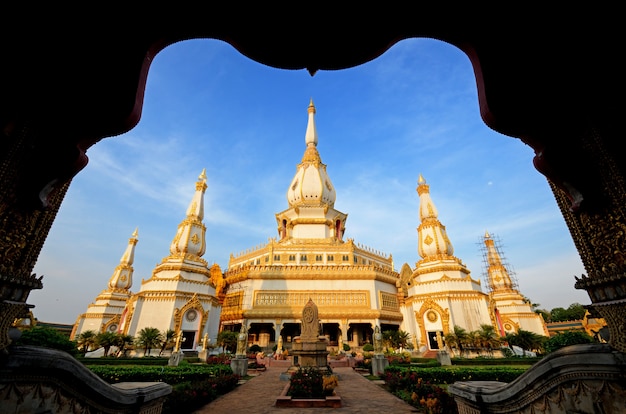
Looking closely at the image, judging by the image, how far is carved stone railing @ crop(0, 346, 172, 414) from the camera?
329 cm

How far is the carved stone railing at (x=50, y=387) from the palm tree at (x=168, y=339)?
26.4 metres

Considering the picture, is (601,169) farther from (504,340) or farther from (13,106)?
(504,340)

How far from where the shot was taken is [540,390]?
4.44 metres

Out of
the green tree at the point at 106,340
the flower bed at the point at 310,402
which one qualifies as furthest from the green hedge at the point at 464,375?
the green tree at the point at 106,340

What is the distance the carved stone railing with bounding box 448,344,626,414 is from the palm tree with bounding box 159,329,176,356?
29.1 meters

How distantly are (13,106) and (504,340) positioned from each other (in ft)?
117

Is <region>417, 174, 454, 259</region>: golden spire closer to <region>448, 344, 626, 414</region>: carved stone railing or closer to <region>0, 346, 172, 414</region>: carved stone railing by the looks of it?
<region>448, 344, 626, 414</region>: carved stone railing

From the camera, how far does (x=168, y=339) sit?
27.6 metres

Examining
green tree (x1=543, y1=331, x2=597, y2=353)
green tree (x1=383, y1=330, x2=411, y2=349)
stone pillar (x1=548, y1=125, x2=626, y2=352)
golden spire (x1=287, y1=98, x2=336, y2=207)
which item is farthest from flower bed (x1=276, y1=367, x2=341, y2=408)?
golden spire (x1=287, y1=98, x2=336, y2=207)

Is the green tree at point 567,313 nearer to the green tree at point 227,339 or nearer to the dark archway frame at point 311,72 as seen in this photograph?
the green tree at point 227,339

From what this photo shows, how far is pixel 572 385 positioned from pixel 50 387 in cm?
694

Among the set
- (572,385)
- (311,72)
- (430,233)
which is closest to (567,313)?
(430,233)

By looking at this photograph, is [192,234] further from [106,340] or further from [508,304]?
[508,304]

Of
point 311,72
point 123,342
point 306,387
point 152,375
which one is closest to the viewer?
point 311,72
